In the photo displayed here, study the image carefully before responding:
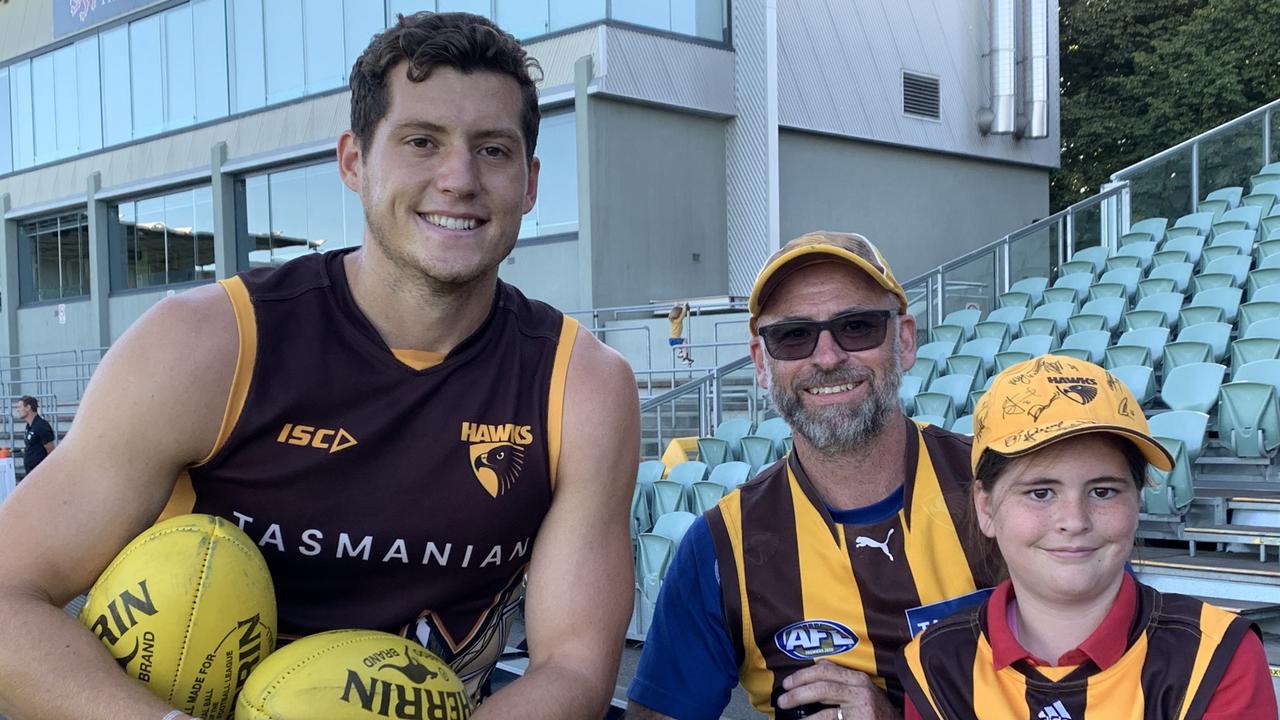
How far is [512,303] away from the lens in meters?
2.53

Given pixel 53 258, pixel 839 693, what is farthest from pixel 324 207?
pixel 839 693

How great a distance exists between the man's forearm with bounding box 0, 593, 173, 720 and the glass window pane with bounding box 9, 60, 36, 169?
27.6 meters

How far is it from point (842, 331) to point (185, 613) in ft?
5.01

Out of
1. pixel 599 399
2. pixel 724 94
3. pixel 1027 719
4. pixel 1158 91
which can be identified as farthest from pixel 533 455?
pixel 1158 91

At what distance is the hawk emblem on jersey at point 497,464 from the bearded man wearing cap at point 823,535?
55cm

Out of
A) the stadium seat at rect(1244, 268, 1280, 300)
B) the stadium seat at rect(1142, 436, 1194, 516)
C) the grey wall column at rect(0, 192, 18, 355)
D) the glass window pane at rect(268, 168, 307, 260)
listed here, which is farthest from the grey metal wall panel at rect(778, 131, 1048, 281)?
the grey wall column at rect(0, 192, 18, 355)

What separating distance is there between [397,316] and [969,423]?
206 inches

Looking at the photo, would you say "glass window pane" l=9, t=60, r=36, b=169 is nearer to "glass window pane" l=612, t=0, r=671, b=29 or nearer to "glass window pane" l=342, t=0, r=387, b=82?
"glass window pane" l=342, t=0, r=387, b=82

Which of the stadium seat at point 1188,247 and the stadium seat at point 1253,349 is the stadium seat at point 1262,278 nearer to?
the stadium seat at point 1188,247

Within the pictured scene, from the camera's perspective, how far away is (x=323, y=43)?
19266 mm

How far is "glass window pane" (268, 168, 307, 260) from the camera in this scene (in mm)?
20031

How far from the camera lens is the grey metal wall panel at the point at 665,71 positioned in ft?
51.0

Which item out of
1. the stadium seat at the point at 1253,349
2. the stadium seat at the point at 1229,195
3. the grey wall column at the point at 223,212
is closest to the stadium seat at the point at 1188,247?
the stadium seat at the point at 1229,195

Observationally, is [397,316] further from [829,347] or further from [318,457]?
[829,347]
